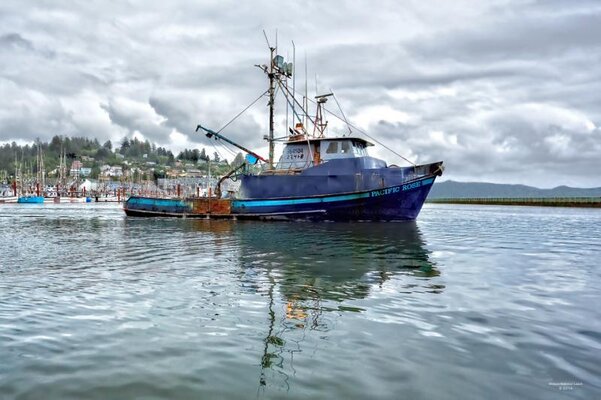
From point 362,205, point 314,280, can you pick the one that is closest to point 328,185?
point 362,205

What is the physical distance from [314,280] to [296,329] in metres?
3.89

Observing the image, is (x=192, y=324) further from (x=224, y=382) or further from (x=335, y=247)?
(x=335, y=247)

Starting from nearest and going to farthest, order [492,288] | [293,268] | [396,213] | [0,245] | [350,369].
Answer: [350,369] < [492,288] < [293,268] < [0,245] < [396,213]

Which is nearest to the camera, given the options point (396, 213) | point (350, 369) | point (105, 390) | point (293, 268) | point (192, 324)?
point (105, 390)

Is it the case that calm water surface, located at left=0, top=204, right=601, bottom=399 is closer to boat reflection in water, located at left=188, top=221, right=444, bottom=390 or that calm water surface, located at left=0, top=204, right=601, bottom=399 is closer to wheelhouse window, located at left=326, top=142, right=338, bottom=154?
boat reflection in water, located at left=188, top=221, right=444, bottom=390

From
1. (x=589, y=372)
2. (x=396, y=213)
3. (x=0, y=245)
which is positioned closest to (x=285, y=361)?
(x=589, y=372)

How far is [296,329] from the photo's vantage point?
6504 mm

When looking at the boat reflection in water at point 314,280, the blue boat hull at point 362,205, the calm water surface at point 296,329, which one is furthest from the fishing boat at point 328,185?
the calm water surface at point 296,329

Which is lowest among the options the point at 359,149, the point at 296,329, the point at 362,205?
the point at 296,329

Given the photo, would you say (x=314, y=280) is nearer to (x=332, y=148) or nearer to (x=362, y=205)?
(x=362, y=205)

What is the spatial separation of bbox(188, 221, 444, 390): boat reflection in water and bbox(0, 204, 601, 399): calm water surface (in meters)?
0.04

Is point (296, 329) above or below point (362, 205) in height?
below

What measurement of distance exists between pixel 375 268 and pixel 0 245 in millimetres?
14062

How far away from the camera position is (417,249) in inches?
672
